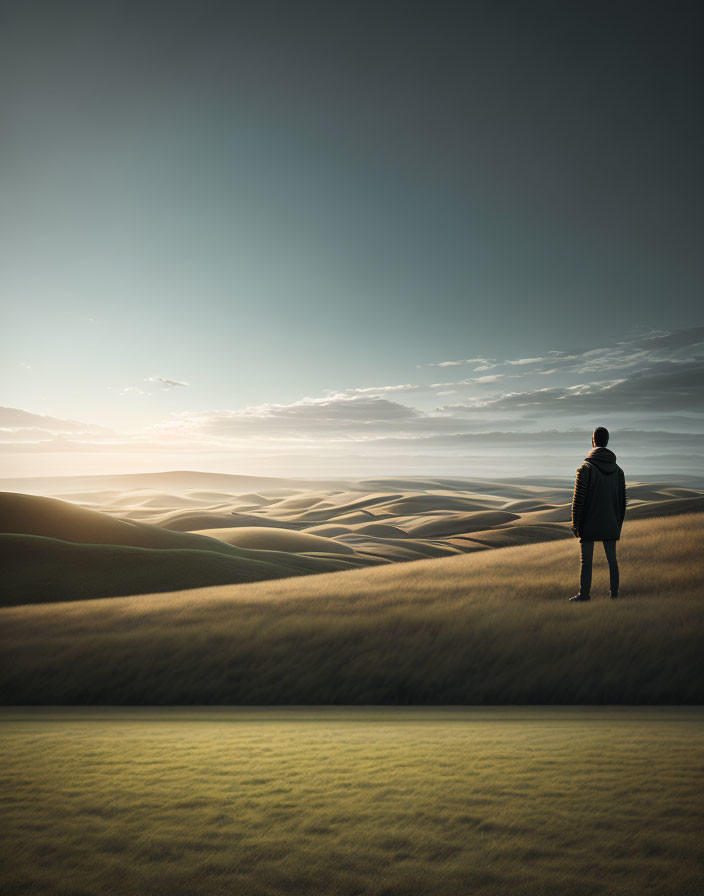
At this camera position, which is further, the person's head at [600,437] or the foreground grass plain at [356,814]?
the person's head at [600,437]

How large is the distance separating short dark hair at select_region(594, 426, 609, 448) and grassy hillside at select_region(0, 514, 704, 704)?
140 inches

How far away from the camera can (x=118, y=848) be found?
378cm

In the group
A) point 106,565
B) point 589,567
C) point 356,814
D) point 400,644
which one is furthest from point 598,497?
point 106,565

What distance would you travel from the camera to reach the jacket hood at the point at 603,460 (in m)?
12.6

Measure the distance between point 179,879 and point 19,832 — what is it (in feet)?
4.75

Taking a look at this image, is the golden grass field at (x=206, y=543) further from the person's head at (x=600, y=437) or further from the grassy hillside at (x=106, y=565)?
the person's head at (x=600, y=437)

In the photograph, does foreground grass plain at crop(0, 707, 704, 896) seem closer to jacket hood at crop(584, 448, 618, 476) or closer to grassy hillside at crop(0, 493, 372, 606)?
jacket hood at crop(584, 448, 618, 476)

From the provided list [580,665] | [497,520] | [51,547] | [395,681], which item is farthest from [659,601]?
[497,520]

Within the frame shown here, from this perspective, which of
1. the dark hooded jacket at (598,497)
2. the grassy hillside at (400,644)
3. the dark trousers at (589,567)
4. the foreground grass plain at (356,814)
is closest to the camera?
the foreground grass plain at (356,814)

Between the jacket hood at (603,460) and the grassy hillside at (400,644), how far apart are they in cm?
301

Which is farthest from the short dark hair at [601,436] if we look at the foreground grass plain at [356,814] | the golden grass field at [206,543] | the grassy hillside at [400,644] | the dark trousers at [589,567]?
the golden grass field at [206,543]

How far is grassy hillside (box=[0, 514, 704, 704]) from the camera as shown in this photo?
11.5 m

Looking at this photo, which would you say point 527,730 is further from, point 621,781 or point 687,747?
point 621,781

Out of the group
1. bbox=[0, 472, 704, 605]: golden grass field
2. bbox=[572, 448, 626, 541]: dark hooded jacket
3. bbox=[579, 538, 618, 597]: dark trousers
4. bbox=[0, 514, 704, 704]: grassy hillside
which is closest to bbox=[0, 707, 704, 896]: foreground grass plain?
bbox=[0, 514, 704, 704]: grassy hillside
